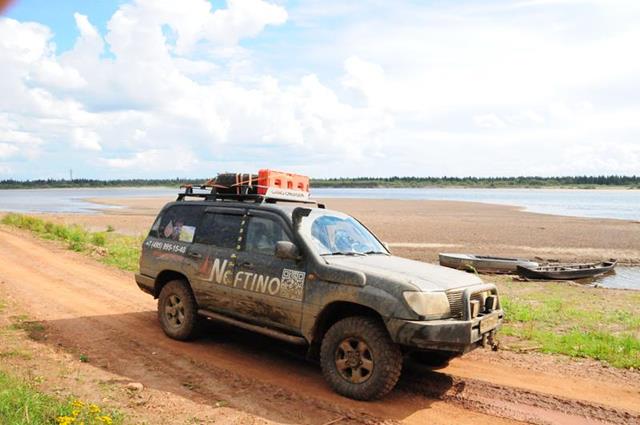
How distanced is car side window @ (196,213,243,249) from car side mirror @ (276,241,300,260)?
1100 mm

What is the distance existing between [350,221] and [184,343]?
2840mm

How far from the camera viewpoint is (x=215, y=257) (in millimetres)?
7504

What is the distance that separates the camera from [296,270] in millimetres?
6531

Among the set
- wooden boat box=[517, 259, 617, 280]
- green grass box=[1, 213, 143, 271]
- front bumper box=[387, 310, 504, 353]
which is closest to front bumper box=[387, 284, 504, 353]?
front bumper box=[387, 310, 504, 353]

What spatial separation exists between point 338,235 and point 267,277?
40.6 inches

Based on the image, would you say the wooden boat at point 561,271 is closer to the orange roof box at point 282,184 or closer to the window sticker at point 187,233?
the orange roof box at point 282,184

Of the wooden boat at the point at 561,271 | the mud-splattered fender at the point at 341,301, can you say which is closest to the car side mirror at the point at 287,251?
the mud-splattered fender at the point at 341,301

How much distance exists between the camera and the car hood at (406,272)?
231 inches

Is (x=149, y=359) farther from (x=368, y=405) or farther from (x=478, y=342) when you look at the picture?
(x=478, y=342)

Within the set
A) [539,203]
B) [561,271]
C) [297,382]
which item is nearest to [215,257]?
[297,382]

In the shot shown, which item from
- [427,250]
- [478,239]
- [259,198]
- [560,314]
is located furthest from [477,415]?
[478,239]

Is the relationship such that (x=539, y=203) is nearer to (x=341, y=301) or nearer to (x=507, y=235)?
(x=507, y=235)

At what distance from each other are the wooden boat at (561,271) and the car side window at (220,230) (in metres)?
12.6

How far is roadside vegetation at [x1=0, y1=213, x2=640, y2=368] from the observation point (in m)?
7.85
